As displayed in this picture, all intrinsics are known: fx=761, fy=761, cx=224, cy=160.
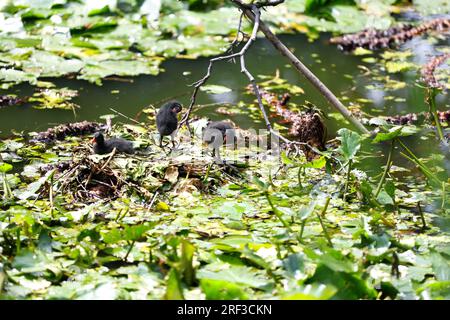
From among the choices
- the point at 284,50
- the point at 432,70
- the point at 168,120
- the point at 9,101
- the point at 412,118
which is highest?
the point at 284,50

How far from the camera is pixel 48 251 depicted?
145 inches

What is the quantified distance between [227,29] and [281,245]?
498cm

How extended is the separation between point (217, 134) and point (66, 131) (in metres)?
1.25

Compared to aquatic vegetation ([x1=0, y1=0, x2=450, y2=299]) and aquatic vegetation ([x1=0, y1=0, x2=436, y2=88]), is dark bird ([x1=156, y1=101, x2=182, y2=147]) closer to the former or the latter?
aquatic vegetation ([x1=0, y1=0, x2=450, y2=299])

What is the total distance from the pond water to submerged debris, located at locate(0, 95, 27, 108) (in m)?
→ 0.08

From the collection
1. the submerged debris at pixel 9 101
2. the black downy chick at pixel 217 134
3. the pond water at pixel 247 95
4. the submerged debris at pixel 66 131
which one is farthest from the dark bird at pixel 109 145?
the submerged debris at pixel 9 101

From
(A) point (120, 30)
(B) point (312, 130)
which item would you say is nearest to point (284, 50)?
(B) point (312, 130)

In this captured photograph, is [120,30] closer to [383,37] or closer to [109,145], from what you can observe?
[383,37]

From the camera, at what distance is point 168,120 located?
5.21 metres

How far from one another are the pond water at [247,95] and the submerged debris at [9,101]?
8 cm

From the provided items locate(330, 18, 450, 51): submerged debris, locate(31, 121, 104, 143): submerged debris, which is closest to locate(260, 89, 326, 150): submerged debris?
locate(31, 121, 104, 143): submerged debris

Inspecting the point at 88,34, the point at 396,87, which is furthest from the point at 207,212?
the point at 88,34

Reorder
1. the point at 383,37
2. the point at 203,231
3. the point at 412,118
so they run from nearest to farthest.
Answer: the point at 203,231 < the point at 412,118 < the point at 383,37
